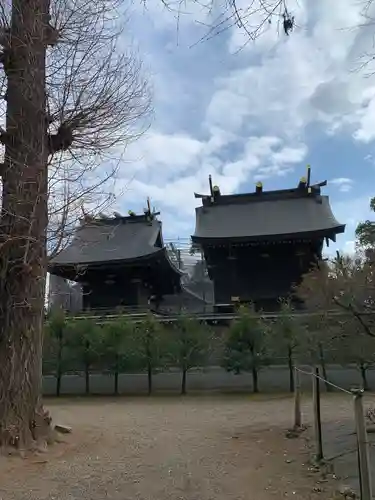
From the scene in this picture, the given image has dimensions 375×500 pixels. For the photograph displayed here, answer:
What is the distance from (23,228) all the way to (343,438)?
4.53m

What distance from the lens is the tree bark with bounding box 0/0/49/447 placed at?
5.89 m

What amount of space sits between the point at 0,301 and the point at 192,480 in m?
3.17

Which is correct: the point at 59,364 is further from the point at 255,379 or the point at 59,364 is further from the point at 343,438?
the point at 343,438

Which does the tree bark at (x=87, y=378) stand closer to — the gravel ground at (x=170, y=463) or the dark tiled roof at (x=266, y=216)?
the gravel ground at (x=170, y=463)

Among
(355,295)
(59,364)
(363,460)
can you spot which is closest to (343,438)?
(355,295)

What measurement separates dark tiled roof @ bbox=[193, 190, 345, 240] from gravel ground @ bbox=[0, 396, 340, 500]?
34.8 ft

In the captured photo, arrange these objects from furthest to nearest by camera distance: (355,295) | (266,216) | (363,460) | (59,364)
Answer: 1. (266,216)
2. (59,364)
3. (355,295)
4. (363,460)

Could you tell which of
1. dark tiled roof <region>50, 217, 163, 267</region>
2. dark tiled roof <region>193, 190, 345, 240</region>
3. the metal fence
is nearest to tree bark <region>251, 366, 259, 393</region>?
the metal fence

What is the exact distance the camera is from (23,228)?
593cm

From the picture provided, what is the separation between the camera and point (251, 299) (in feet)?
61.4

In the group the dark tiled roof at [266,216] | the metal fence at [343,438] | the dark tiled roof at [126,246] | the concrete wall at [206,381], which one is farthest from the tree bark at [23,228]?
the dark tiled roof at [266,216]

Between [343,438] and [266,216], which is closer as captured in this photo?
[343,438]

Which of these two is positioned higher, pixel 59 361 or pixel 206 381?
pixel 59 361

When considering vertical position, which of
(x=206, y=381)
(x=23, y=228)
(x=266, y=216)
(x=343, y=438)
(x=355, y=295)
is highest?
(x=266, y=216)
